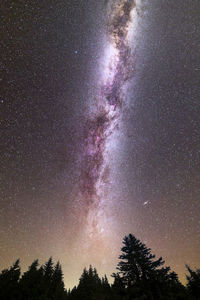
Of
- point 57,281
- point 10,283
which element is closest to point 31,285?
point 10,283

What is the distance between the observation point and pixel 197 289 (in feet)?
61.4

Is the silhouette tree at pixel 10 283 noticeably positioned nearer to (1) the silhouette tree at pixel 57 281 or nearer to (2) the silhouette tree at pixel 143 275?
(1) the silhouette tree at pixel 57 281

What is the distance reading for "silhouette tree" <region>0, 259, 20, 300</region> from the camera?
22.2m

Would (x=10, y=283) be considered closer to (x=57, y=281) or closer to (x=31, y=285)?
(x=31, y=285)

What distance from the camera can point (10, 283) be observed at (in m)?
24.7

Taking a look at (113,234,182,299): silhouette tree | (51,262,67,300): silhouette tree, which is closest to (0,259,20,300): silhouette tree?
(51,262,67,300): silhouette tree

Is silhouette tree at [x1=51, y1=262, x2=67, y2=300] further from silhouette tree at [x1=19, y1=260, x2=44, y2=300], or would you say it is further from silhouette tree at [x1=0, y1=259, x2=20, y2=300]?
silhouette tree at [x1=0, y1=259, x2=20, y2=300]

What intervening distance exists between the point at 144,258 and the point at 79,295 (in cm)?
2204

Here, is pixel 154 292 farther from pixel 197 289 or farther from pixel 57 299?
pixel 57 299

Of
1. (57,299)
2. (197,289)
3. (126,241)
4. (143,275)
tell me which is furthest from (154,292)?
(57,299)

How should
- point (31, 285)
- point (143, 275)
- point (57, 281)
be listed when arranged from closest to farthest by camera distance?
point (143, 275) < point (31, 285) < point (57, 281)

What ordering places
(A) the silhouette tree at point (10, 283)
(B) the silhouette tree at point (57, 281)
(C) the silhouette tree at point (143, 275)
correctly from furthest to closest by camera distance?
(B) the silhouette tree at point (57, 281) < (A) the silhouette tree at point (10, 283) < (C) the silhouette tree at point (143, 275)

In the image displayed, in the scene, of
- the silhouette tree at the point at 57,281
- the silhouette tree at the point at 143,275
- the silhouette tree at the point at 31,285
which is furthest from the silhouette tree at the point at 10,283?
the silhouette tree at the point at 143,275

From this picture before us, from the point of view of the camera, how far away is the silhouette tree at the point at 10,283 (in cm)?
2220
